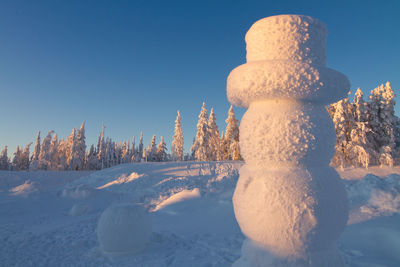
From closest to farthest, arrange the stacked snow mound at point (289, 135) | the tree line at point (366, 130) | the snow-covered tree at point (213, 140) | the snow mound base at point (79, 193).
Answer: the stacked snow mound at point (289, 135) → the snow mound base at point (79, 193) → the tree line at point (366, 130) → the snow-covered tree at point (213, 140)

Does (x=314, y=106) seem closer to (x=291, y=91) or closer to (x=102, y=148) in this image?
(x=291, y=91)

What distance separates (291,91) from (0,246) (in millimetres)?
7775

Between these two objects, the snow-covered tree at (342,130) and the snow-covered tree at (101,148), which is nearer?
the snow-covered tree at (342,130)

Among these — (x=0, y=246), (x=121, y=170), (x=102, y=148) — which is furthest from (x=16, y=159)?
(x=0, y=246)

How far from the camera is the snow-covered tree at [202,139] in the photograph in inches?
1314

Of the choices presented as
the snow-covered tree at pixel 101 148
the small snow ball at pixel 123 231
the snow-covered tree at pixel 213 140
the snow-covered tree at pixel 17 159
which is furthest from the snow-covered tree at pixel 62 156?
the small snow ball at pixel 123 231

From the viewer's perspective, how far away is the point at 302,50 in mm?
3395

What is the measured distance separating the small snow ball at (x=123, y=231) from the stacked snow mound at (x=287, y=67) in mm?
3888


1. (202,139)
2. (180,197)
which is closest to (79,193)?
(180,197)

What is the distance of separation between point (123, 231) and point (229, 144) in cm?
3109

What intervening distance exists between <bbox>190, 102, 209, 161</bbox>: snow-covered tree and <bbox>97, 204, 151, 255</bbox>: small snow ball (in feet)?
90.7

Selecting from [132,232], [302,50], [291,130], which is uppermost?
[302,50]

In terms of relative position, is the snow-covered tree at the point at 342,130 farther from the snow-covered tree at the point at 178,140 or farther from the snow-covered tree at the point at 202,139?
the snow-covered tree at the point at 178,140

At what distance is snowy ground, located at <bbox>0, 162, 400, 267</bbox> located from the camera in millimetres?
4922
